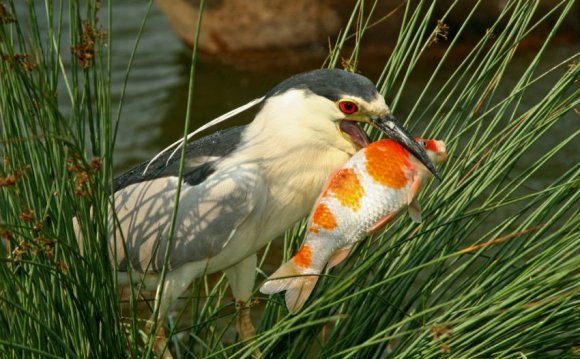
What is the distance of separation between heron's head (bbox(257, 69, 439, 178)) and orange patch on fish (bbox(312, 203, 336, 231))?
25 centimetres

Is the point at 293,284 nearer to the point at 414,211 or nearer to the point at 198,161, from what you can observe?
the point at 414,211

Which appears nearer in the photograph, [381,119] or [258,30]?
[381,119]

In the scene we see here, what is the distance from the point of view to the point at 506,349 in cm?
201

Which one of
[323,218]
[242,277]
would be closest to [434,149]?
[323,218]

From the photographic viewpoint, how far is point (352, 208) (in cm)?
210

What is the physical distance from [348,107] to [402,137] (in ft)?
0.52

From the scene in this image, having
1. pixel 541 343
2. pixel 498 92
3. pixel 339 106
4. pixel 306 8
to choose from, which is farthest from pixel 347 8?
pixel 541 343

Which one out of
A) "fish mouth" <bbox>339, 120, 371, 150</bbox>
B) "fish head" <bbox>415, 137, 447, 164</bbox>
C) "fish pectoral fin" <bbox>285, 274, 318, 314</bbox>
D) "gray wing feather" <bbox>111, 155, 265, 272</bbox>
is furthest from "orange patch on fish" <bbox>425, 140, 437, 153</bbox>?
"gray wing feather" <bbox>111, 155, 265, 272</bbox>

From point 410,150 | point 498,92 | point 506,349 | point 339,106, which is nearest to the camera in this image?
point 506,349

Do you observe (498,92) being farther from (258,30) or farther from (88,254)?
(88,254)

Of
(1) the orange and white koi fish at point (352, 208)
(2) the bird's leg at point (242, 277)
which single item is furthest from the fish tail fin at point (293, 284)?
(2) the bird's leg at point (242, 277)

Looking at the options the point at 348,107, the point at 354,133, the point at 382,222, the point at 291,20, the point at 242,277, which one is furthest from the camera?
the point at 291,20

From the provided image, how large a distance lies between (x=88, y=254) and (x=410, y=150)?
70 cm

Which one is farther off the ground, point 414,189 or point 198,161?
point 414,189
